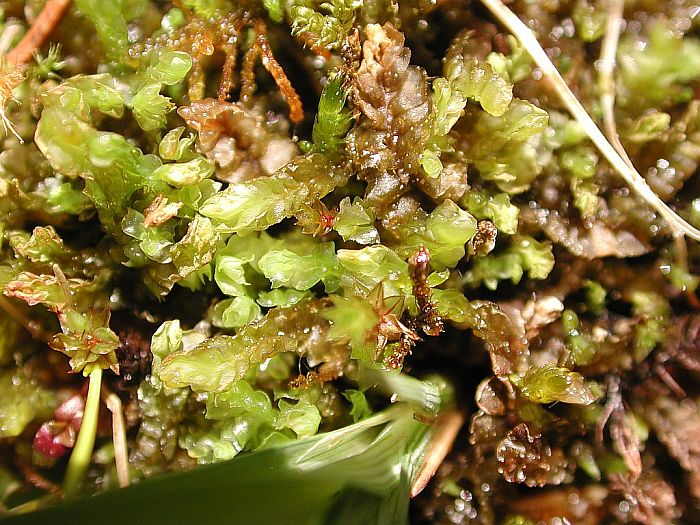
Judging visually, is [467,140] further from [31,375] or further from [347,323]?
[31,375]

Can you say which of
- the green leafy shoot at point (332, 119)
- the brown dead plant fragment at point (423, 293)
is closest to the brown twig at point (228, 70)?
the green leafy shoot at point (332, 119)

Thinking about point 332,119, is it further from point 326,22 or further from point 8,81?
point 8,81

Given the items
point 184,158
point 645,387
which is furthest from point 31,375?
point 645,387

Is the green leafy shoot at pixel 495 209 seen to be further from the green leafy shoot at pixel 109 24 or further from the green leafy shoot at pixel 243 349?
the green leafy shoot at pixel 109 24

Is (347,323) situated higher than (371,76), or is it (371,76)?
(371,76)

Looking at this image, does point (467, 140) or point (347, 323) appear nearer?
point (347, 323)

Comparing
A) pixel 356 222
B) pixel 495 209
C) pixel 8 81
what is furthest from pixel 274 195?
pixel 8 81
